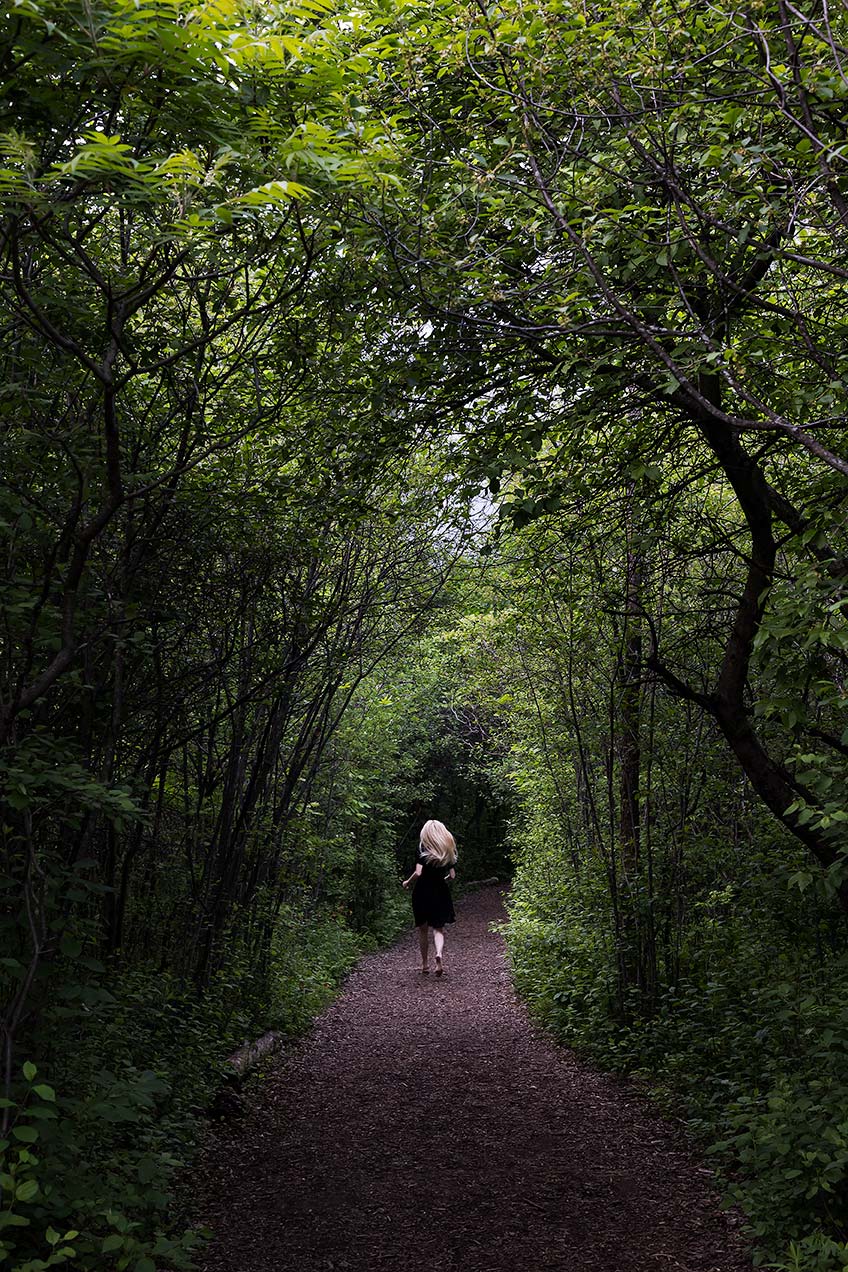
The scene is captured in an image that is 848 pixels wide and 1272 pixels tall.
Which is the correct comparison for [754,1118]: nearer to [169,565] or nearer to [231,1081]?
[231,1081]

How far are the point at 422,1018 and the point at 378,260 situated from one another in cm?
716

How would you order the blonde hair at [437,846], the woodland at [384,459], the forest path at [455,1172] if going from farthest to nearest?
the blonde hair at [437,846], the forest path at [455,1172], the woodland at [384,459]

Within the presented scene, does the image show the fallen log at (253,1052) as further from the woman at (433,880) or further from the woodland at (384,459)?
the woman at (433,880)

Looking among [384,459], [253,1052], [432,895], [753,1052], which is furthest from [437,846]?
[384,459]

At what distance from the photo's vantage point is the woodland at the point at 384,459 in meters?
3.26

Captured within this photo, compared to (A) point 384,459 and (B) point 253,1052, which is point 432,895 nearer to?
(B) point 253,1052

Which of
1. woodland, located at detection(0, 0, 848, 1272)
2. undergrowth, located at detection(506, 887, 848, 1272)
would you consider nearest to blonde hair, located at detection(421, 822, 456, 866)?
undergrowth, located at detection(506, 887, 848, 1272)

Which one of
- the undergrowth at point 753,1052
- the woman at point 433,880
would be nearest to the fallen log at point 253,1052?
the undergrowth at point 753,1052

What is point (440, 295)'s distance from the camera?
4246 mm

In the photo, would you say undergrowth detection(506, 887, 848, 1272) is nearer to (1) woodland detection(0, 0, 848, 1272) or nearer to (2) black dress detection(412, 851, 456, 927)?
(1) woodland detection(0, 0, 848, 1272)

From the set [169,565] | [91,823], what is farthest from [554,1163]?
[169,565]

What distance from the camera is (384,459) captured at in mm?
5254

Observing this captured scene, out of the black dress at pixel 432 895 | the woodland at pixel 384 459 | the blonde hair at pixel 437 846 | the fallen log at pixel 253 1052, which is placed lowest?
the fallen log at pixel 253 1052

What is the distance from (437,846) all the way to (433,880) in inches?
15.3
